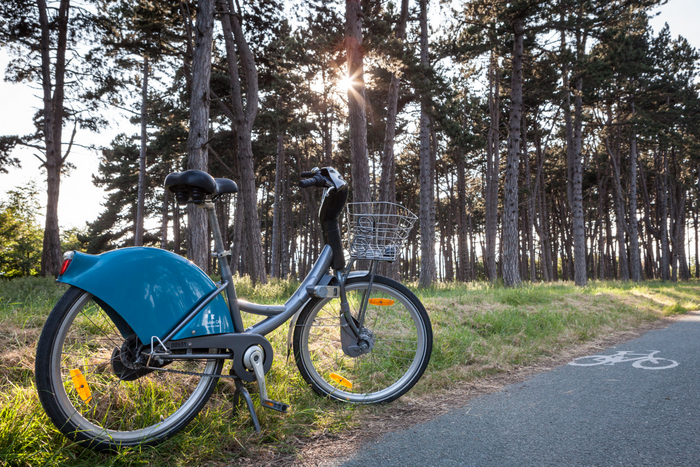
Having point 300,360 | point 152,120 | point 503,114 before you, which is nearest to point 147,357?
point 300,360

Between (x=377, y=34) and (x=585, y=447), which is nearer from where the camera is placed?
(x=585, y=447)

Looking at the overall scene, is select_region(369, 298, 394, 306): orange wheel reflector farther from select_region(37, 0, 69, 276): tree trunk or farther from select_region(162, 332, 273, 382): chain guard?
select_region(37, 0, 69, 276): tree trunk

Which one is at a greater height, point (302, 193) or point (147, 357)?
point (302, 193)

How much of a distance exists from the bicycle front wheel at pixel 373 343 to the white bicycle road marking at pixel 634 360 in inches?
92.0

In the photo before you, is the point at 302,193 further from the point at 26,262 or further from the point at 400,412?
the point at 400,412

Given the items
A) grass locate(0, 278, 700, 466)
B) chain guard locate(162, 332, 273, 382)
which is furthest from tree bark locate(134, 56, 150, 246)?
chain guard locate(162, 332, 273, 382)

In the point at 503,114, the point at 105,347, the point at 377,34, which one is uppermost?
the point at 503,114

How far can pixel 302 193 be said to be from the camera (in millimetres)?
31656

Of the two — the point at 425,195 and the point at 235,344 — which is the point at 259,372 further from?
the point at 425,195

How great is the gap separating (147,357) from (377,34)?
10.1 m

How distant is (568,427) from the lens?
246cm

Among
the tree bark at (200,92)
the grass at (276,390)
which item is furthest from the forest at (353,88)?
the grass at (276,390)

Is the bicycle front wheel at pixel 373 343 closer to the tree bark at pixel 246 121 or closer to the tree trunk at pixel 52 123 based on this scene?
the tree bark at pixel 246 121

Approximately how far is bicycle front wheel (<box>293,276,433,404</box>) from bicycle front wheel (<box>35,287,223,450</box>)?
810 millimetres
